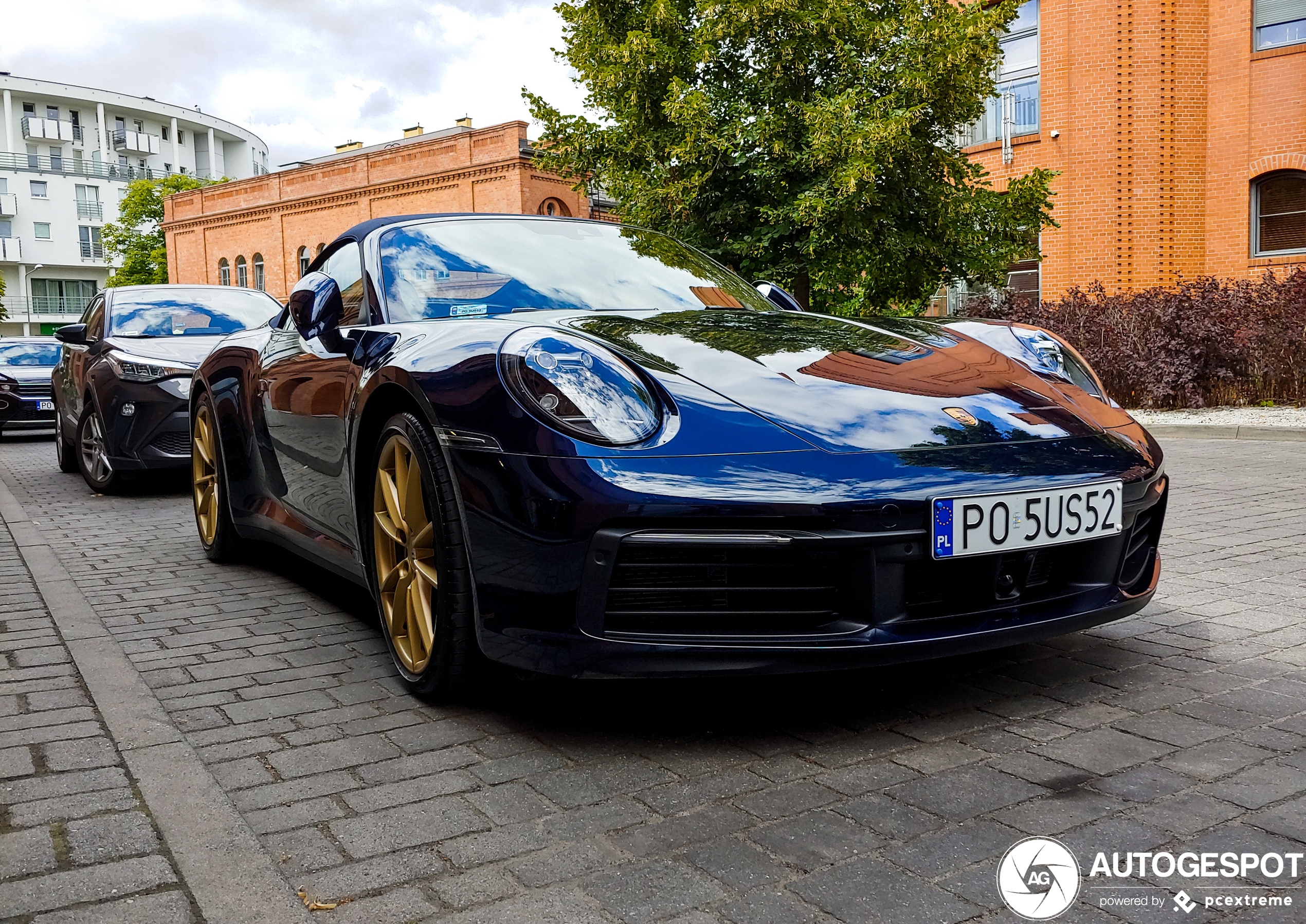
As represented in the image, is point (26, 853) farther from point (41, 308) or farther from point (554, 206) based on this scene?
point (41, 308)

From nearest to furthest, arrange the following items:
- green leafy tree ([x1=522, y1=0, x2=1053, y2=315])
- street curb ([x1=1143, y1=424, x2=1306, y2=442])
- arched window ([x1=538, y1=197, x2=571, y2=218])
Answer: street curb ([x1=1143, y1=424, x2=1306, y2=442])
green leafy tree ([x1=522, y1=0, x2=1053, y2=315])
arched window ([x1=538, y1=197, x2=571, y2=218])

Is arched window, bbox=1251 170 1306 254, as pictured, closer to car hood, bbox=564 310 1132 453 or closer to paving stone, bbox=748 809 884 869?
car hood, bbox=564 310 1132 453

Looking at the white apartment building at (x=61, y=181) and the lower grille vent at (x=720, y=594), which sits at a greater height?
the white apartment building at (x=61, y=181)

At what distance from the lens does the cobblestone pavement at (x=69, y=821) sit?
6.68 feet

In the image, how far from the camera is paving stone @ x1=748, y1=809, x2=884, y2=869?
2.13m

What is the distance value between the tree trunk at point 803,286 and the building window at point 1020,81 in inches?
345

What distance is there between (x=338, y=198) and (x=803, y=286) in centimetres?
3108

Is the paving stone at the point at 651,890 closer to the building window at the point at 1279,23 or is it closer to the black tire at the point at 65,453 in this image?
the black tire at the point at 65,453

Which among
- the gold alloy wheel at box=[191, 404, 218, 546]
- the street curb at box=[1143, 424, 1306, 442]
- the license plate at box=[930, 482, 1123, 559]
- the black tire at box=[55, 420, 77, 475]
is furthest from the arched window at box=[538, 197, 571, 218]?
the license plate at box=[930, 482, 1123, 559]

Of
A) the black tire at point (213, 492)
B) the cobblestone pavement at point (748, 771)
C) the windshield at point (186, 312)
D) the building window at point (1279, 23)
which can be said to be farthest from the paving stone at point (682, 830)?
the building window at point (1279, 23)

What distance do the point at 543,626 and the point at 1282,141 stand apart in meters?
20.9

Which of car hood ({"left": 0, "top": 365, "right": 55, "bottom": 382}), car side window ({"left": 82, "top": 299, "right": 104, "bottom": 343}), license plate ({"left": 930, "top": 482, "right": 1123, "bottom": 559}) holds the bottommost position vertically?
license plate ({"left": 930, "top": 482, "right": 1123, "bottom": 559})

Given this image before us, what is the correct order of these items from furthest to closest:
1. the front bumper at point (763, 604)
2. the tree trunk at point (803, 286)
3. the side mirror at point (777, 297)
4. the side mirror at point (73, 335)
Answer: the tree trunk at point (803, 286), the side mirror at point (73, 335), the side mirror at point (777, 297), the front bumper at point (763, 604)

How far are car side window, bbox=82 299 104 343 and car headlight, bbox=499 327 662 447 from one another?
7.06 meters
